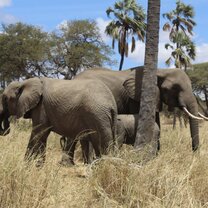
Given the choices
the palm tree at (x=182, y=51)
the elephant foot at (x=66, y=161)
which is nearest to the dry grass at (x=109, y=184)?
the elephant foot at (x=66, y=161)

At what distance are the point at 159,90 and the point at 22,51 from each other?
22.9 metres

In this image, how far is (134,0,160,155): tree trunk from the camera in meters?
8.38

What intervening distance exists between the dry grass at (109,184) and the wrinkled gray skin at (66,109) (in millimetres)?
1558

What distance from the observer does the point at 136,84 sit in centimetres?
957

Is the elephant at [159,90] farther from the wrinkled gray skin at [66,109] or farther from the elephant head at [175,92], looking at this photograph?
the wrinkled gray skin at [66,109]

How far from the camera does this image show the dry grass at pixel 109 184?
477 cm

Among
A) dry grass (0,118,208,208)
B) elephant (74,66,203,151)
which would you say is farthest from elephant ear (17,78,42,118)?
dry grass (0,118,208,208)

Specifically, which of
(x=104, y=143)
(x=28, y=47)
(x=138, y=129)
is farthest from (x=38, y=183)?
(x=28, y=47)

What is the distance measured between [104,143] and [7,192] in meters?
3.15

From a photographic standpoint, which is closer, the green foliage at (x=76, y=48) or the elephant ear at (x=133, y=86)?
the elephant ear at (x=133, y=86)

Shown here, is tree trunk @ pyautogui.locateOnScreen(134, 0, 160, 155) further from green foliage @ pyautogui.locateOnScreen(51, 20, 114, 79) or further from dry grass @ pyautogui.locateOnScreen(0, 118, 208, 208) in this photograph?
green foliage @ pyautogui.locateOnScreen(51, 20, 114, 79)

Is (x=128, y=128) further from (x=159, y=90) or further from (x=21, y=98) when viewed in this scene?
(x=21, y=98)

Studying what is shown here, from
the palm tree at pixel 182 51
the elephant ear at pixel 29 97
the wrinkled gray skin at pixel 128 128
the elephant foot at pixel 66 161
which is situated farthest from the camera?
the palm tree at pixel 182 51

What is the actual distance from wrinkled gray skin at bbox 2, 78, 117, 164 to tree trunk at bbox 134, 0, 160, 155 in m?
0.63
